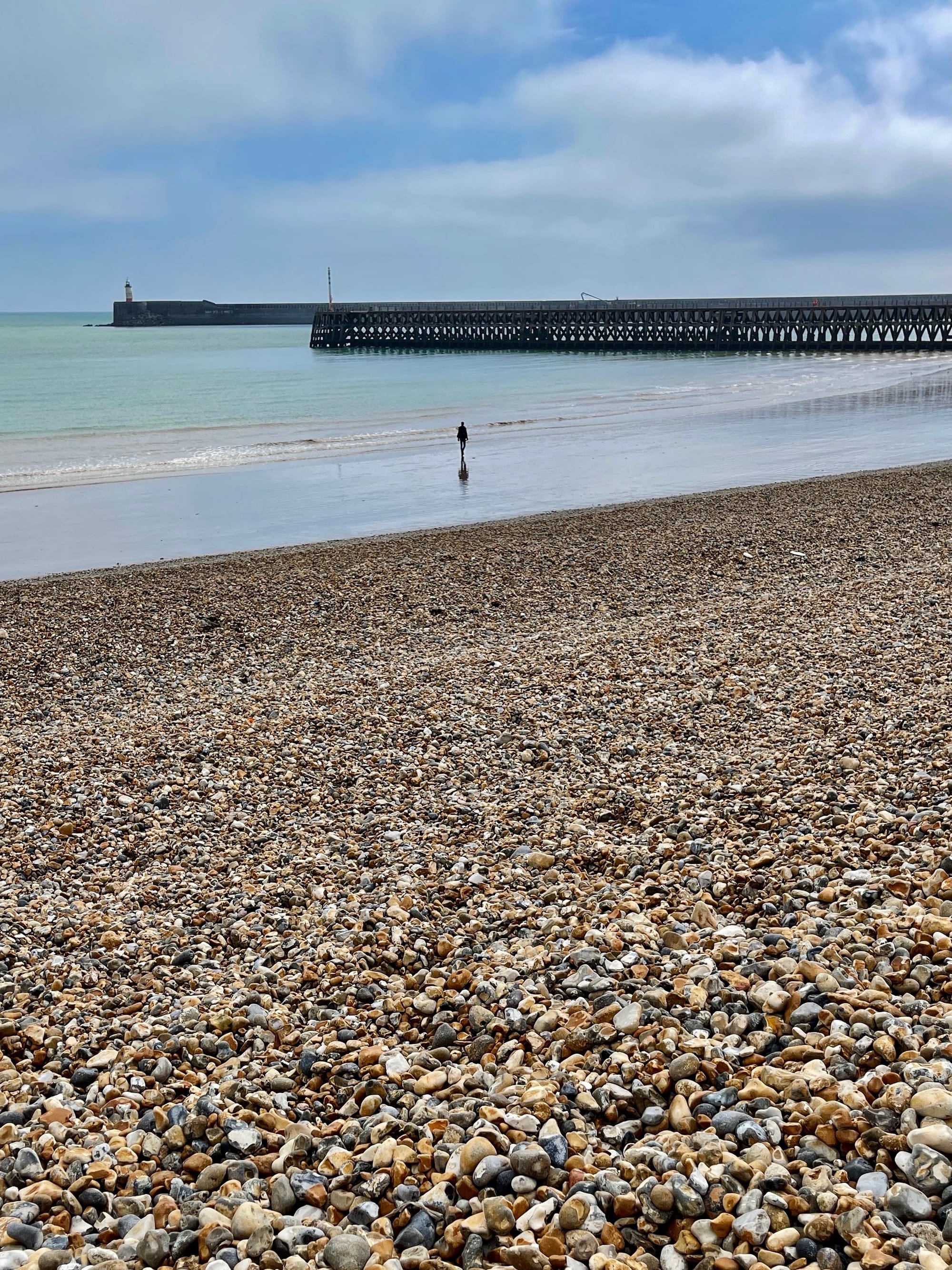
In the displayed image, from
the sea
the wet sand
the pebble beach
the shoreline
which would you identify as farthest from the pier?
the pebble beach

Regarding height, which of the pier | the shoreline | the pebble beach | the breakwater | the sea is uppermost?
the breakwater

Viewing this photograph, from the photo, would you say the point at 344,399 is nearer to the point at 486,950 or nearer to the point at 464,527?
the point at 464,527

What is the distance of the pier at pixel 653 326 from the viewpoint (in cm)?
6391

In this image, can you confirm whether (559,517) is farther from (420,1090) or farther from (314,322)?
(314,322)

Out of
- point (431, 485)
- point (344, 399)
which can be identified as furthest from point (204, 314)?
point (431, 485)

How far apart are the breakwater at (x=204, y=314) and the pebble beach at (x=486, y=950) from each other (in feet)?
442

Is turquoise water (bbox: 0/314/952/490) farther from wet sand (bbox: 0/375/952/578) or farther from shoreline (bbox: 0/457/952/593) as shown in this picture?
shoreline (bbox: 0/457/952/593)

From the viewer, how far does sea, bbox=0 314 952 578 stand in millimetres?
15273

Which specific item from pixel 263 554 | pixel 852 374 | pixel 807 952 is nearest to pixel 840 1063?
pixel 807 952

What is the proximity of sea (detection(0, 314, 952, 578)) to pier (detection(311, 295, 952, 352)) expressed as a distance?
8.69 meters

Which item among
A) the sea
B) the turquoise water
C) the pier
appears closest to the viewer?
the sea

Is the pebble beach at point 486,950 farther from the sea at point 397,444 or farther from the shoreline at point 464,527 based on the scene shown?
the sea at point 397,444

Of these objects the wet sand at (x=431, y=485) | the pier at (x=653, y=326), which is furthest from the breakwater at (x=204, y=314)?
the wet sand at (x=431, y=485)

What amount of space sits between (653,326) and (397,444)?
161ft
